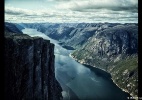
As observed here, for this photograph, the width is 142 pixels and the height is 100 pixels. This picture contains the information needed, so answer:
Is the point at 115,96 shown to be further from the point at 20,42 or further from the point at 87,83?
the point at 20,42

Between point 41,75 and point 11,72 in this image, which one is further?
point 41,75

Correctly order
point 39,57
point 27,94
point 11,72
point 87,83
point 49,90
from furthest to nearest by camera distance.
A: point 87,83
point 49,90
point 39,57
point 27,94
point 11,72

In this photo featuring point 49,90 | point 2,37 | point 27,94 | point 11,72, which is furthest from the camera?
point 49,90
